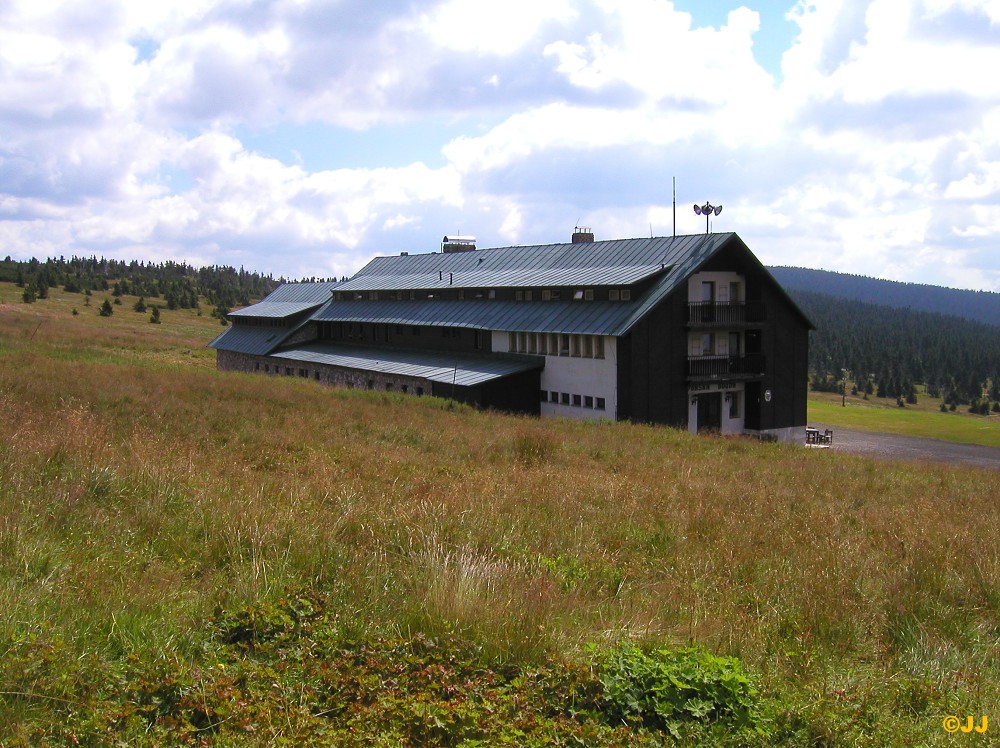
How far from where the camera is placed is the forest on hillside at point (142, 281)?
3748 inches

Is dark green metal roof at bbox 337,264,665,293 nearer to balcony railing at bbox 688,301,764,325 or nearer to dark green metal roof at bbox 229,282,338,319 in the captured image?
balcony railing at bbox 688,301,764,325

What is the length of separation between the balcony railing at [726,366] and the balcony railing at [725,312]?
169 cm

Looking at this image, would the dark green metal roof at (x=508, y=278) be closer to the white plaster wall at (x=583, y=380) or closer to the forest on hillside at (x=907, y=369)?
the white plaster wall at (x=583, y=380)

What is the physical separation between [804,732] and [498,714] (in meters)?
1.88

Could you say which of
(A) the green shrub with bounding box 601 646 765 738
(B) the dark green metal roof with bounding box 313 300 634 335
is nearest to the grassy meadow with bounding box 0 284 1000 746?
(A) the green shrub with bounding box 601 646 765 738

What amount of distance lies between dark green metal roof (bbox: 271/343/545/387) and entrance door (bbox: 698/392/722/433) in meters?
7.91

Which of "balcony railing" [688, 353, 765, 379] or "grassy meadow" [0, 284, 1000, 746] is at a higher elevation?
"balcony railing" [688, 353, 765, 379]

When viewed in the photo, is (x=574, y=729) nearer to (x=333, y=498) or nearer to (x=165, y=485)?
(x=333, y=498)

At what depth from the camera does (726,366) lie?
126 ft

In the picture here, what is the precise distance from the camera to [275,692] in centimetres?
491

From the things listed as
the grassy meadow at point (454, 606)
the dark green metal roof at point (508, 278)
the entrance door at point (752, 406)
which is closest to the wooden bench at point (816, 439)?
the entrance door at point (752, 406)

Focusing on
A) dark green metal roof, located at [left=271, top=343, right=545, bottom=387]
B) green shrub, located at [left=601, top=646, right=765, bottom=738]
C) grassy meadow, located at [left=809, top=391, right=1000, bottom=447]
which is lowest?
grassy meadow, located at [left=809, top=391, right=1000, bottom=447]

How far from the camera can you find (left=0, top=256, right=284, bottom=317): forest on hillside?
95188 mm

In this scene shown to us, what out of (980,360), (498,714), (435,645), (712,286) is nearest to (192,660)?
(435,645)
